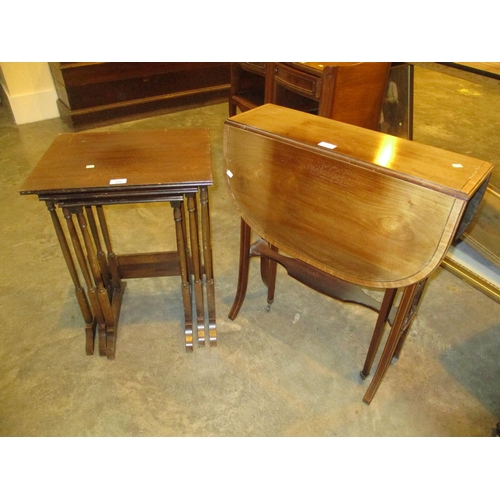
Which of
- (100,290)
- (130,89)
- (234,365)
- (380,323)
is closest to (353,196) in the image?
(380,323)

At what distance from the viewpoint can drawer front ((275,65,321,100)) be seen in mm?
2029

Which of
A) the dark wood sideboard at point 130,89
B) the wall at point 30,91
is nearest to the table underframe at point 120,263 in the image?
the dark wood sideboard at point 130,89

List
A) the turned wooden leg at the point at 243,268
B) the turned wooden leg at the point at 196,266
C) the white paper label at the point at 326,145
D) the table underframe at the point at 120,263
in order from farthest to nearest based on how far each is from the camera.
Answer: the turned wooden leg at the point at 243,268
the turned wooden leg at the point at 196,266
the table underframe at the point at 120,263
the white paper label at the point at 326,145

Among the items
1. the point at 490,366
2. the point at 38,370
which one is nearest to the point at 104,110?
the point at 38,370

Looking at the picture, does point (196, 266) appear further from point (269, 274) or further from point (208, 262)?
point (269, 274)

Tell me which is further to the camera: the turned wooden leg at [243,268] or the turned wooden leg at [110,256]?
the turned wooden leg at [110,256]

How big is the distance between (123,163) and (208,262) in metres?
0.50

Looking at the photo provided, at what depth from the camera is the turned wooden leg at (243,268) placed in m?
1.66

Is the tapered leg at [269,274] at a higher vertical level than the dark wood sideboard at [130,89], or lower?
lower

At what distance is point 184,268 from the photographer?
5.39 feet

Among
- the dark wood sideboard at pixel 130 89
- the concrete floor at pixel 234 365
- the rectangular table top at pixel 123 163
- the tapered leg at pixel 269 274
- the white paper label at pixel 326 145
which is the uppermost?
the white paper label at pixel 326 145

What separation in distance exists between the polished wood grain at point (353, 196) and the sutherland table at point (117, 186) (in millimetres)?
170

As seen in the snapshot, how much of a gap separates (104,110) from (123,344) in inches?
108

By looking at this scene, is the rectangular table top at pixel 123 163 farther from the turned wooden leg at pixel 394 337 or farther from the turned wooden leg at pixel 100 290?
the turned wooden leg at pixel 394 337
